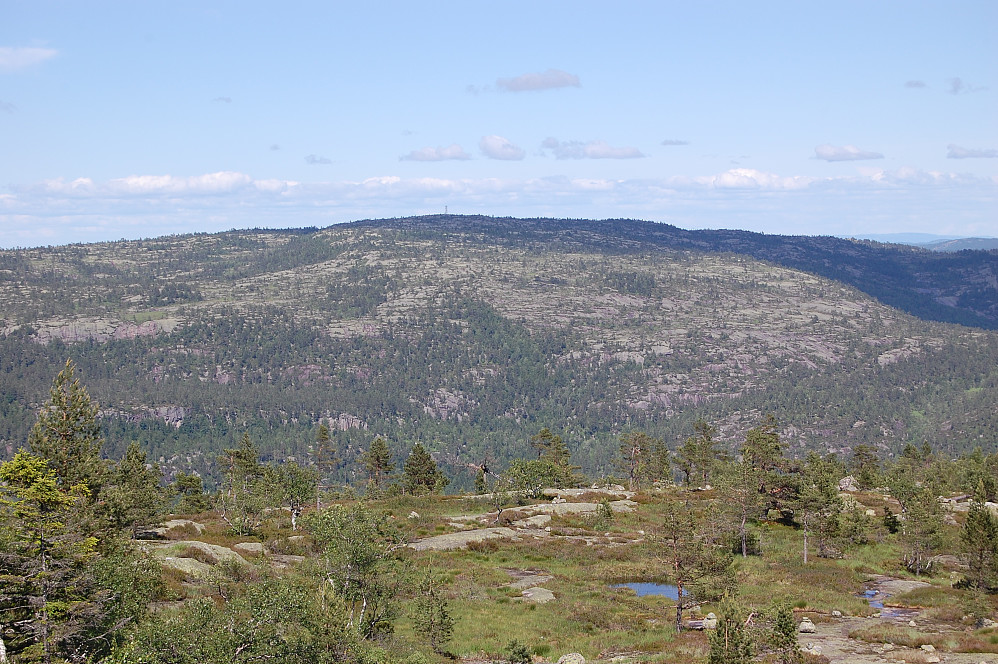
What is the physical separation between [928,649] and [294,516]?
64020mm

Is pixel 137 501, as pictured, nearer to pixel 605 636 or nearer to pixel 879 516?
pixel 605 636

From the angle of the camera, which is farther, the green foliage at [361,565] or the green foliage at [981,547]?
the green foliage at [981,547]

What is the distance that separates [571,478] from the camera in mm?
120812

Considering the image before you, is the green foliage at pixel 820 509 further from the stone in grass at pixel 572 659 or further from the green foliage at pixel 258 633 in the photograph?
the green foliage at pixel 258 633

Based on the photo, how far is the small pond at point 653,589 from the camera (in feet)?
200

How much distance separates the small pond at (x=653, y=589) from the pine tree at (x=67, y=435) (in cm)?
4241

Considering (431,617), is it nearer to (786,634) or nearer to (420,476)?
(786,634)

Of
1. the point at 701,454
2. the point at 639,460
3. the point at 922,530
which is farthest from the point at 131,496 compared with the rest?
the point at 639,460

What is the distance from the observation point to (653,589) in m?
62.8

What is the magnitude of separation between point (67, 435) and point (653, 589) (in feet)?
157

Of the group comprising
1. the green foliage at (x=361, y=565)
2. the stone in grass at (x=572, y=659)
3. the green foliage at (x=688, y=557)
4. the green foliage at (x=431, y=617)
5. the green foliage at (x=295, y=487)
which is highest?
the green foliage at (x=361, y=565)

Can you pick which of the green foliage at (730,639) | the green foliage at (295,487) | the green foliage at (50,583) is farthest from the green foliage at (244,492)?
the green foliage at (730,639)

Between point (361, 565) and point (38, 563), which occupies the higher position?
point (38, 563)

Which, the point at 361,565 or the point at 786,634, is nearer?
the point at 786,634
